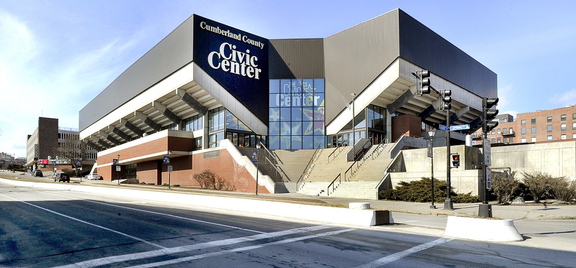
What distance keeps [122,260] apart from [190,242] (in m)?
2.29

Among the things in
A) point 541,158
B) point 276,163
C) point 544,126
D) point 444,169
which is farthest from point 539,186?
point 544,126

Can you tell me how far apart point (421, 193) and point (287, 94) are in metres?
27.5

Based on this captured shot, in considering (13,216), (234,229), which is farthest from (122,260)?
(13,216)

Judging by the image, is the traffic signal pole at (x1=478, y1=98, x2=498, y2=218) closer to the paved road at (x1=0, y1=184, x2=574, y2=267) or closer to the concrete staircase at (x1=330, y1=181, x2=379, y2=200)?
the paved road at (x1=0, y1=184, x2=574, y2=267)

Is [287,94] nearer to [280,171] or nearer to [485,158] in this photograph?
[280,171]

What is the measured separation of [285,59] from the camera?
2029 inches

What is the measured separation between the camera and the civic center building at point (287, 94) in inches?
1694

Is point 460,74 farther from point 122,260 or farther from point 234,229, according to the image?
point 122,260

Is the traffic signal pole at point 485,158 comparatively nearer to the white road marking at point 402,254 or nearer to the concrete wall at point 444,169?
the white road marking at point 402,254

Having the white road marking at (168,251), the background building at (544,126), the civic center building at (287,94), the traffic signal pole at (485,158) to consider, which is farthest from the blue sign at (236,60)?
the background building at (544,126)

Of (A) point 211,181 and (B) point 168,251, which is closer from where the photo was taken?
(B) point 168,251

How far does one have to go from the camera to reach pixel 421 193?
2677cm

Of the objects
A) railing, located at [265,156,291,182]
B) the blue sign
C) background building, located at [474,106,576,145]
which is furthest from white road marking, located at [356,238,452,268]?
background building, located at [474,106,576,145]

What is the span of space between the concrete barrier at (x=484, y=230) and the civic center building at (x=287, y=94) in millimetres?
27306
